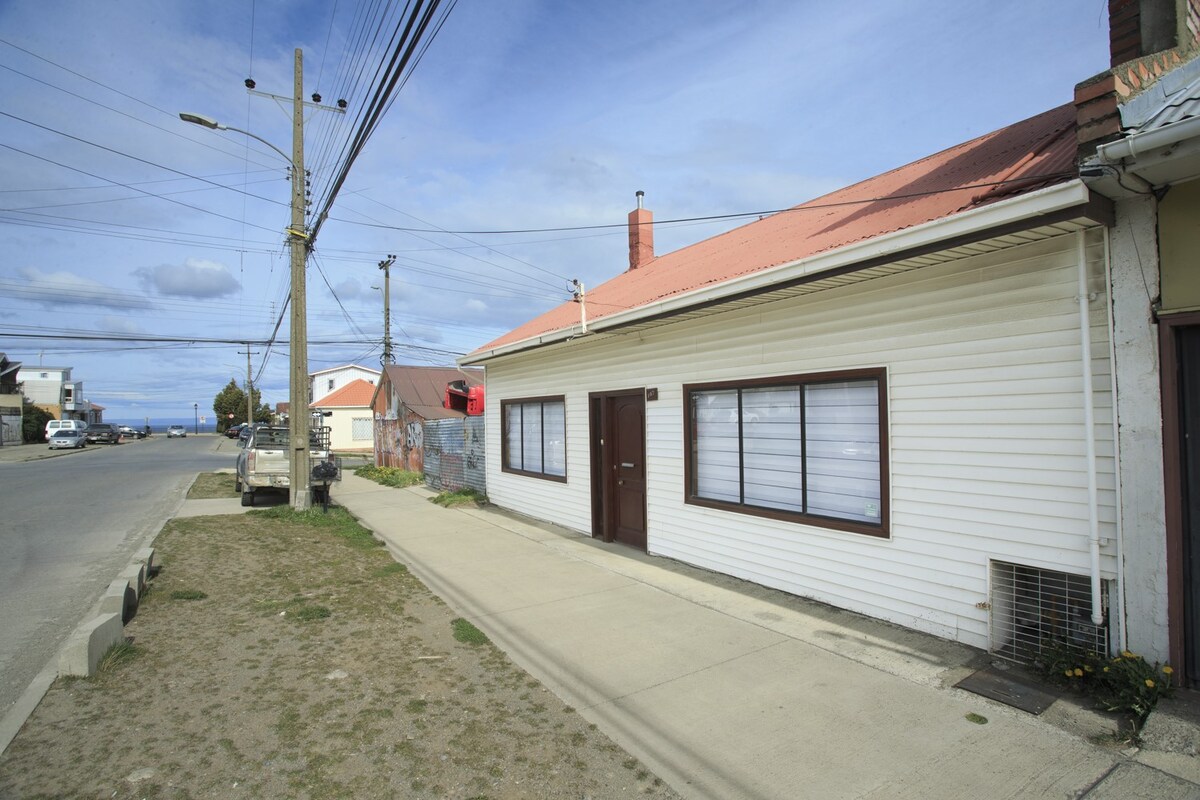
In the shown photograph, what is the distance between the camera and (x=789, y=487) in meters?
6.39

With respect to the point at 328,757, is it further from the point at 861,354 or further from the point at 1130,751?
the point at 861,354

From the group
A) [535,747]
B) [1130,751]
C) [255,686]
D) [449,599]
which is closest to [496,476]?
[449,599]

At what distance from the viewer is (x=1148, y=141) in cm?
334

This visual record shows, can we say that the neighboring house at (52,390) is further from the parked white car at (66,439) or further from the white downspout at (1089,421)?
the white downspout at (1089,421)

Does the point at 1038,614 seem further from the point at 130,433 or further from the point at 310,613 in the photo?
the point at 130,433

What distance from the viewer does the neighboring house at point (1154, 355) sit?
146 inches

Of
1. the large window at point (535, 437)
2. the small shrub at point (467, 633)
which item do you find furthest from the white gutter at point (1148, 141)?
the large window at point (535, 437)

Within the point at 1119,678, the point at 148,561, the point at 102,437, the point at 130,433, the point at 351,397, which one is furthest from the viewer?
the point at 130,433

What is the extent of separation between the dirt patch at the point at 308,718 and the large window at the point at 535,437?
465 centimetres

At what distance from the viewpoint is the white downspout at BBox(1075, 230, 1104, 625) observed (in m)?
4.03

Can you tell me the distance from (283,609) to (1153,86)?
7.92 m

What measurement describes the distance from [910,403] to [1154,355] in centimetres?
164

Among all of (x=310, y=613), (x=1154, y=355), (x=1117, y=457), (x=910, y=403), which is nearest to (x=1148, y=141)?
(x=1154, y=355)

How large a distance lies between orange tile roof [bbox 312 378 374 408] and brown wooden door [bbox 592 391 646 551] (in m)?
37.5
